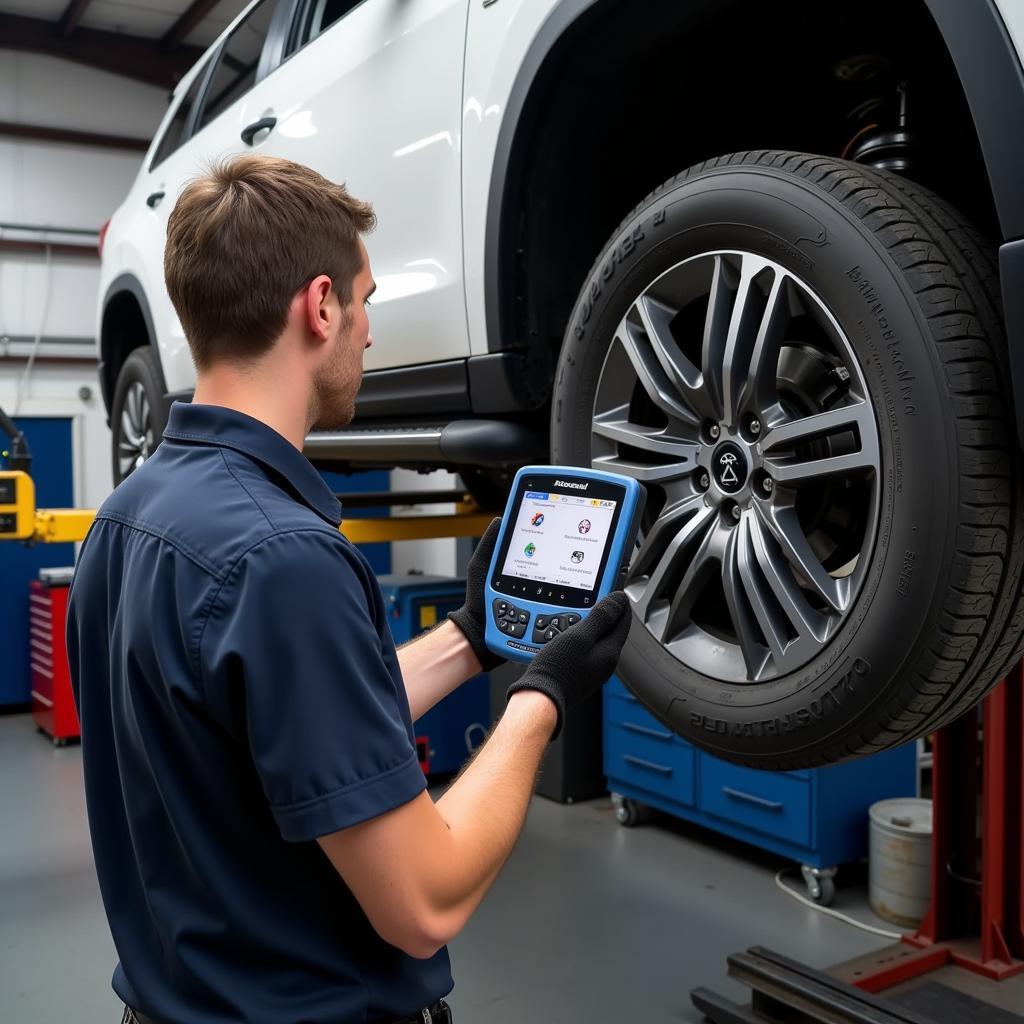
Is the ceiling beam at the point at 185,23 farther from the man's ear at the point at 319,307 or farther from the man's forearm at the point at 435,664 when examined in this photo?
the man's ear at the point at 319,307

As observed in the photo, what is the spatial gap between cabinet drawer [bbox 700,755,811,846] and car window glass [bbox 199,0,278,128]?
8.78ft

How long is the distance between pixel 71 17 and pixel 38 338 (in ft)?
7.04

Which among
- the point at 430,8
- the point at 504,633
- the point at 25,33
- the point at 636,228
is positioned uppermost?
the point at 25,33

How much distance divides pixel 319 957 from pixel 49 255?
7.73m

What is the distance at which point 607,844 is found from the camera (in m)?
4.33

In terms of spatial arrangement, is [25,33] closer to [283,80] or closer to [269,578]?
[283,80]

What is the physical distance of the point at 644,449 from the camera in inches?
56.1

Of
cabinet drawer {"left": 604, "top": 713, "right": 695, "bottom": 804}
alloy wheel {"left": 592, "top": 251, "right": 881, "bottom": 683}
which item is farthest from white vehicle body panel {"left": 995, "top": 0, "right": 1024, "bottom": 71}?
cabinet drawer {"left": 604, "top": 713, "right": 695, "bottom": 804}

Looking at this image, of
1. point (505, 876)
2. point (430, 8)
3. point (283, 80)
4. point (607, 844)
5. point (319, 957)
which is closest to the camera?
point (319, 957)

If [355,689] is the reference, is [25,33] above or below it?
above

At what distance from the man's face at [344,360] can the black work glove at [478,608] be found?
357mm

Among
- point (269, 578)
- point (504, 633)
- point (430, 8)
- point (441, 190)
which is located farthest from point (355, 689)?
point (430, 8)

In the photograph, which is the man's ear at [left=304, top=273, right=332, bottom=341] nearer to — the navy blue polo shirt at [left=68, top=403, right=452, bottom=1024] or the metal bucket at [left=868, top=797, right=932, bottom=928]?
the navy blue polo shirt at [left=68, top=403, right=452, bottom=1024]

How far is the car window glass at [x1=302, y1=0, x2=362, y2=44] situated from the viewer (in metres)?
2.23
